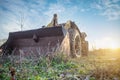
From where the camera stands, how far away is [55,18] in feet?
53.1

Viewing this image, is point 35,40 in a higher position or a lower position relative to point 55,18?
lower

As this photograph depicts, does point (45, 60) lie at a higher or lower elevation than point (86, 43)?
lower

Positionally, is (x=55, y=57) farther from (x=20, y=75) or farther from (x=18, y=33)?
(x=18, y=33)

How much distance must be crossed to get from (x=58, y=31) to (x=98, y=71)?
5.89 meters

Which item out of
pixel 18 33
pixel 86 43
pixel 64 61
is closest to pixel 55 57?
pixel 64 61

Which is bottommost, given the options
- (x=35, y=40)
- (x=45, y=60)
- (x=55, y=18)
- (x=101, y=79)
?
(x=101, y=79)

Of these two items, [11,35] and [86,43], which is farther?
[86,43]

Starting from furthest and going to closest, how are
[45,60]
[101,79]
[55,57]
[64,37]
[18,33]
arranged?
[18,33]
[64,37]
[55,57]
[45,60]
[101,79]

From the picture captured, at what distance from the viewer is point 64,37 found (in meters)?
10.5

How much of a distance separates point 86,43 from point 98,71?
12814 millimetres

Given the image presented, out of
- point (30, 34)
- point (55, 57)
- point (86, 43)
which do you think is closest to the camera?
point (55, 57)

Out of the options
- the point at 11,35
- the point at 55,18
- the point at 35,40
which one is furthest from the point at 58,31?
the point at 55,18

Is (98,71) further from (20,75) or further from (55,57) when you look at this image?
(55,57)

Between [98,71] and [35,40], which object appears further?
[35,40]
